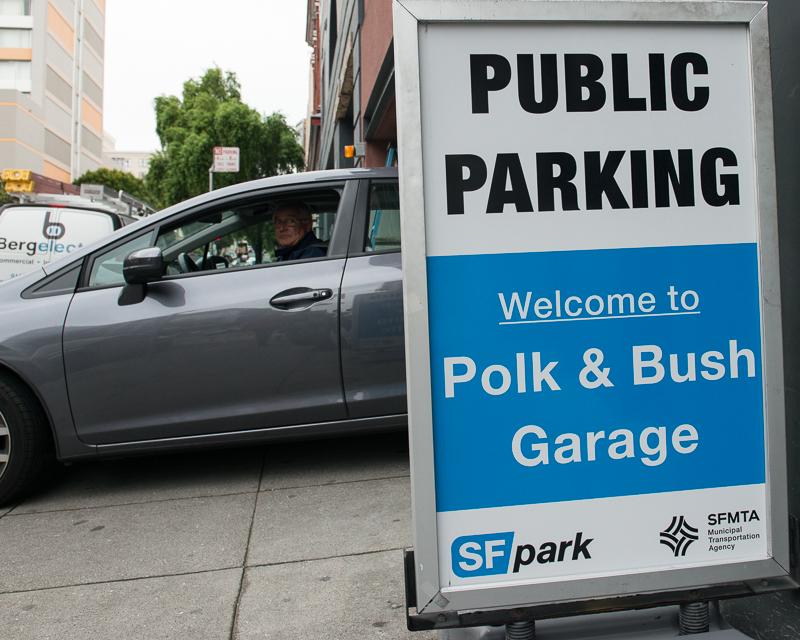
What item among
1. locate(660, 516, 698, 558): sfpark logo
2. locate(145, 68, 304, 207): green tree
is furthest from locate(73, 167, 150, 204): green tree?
locate(660, 516, 698, 558): sfpark logo

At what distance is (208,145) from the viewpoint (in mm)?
38125

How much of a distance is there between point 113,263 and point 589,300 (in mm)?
3160

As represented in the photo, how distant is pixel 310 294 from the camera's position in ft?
13.9

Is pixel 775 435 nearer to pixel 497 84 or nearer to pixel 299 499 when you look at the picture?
pixel 497 84

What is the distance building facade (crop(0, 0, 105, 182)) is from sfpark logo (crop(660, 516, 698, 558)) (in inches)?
3266

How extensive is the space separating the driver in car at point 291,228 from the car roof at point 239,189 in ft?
0.72

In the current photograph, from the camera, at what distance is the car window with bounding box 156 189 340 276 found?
14.9 feet

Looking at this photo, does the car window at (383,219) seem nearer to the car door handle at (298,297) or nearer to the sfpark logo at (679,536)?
the car door handle at (298,297)

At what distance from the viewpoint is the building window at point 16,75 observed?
264 ft

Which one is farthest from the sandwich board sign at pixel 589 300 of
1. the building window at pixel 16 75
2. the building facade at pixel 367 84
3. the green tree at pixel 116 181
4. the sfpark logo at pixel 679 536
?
the building window at pixel 16 75

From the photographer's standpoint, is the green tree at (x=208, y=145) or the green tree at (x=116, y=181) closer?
the green tree at (x=208, y=145)

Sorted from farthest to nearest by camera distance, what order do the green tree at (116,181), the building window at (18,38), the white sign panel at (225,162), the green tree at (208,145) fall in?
the building window at (18,38) → the green tree at (116,181) → the green tree at (208,145) → the white sign panel at (225,162)

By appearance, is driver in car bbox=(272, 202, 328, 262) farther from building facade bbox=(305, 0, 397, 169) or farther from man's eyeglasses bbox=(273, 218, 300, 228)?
building facade bbox=(305, 0, 397, 169)

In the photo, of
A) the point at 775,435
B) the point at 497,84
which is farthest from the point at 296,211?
the point at 775,435
